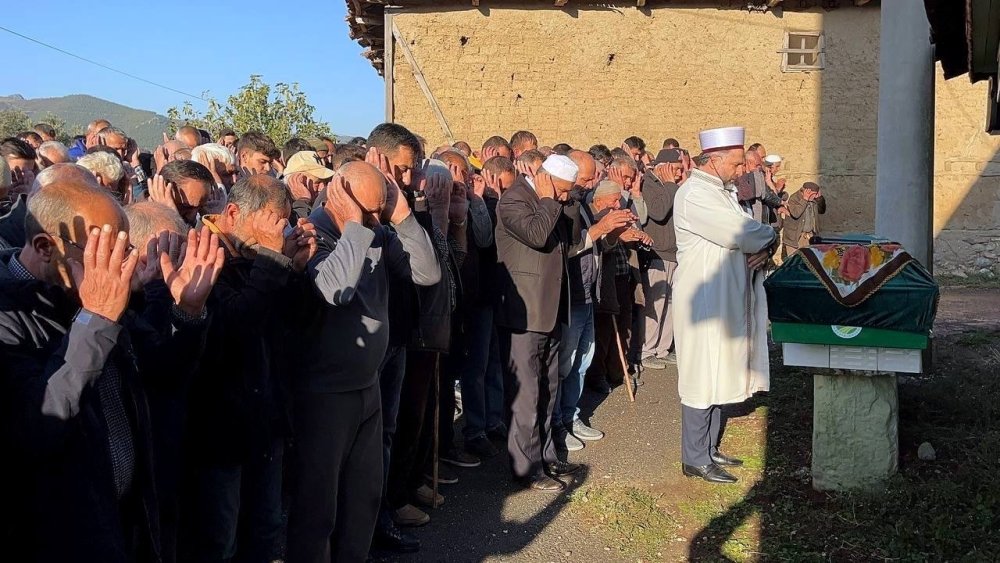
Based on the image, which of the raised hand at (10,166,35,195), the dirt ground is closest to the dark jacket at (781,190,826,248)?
the dirt ground

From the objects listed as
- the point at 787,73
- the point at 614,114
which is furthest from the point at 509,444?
the point at 787,73

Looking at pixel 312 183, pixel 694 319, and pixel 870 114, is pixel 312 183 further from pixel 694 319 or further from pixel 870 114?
pixel 870 114

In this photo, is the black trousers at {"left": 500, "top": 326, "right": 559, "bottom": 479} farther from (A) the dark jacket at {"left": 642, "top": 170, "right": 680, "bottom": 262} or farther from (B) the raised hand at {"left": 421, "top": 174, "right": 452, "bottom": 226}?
(A) the dark jacket at {"left": 642, "top": 170, "right": 680, "bottom": 262}

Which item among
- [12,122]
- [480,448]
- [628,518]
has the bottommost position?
[628,518]

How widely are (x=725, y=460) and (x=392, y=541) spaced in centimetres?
248

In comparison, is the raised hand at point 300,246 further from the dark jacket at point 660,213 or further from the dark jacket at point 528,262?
the dark jacket at point 660,213

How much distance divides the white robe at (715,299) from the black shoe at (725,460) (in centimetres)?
46

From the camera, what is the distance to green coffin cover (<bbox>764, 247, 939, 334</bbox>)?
4750 mm

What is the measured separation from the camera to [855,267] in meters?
4.95

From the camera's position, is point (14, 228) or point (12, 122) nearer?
point (14, 228)

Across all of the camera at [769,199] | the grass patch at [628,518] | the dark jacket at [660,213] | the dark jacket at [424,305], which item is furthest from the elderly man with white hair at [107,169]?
the camera at [769,199]

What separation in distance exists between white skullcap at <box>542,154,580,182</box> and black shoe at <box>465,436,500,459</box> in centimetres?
196

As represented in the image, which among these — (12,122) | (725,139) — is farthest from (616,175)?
(12,122)

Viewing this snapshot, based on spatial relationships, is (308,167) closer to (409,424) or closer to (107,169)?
(107,169)
